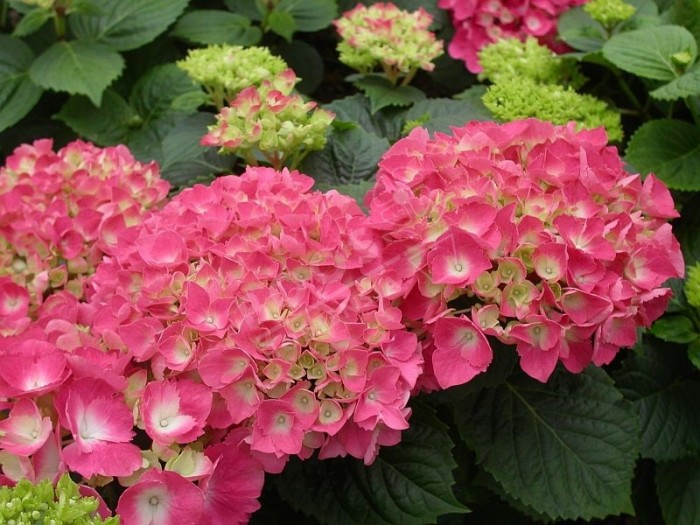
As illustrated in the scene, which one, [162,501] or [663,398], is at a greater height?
[162,501]

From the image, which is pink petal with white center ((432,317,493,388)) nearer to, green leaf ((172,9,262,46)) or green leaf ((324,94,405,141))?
green leaf ((324,94,405,141))

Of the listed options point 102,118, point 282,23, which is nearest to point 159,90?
point 102,118

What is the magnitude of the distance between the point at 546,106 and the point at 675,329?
0.57 meters

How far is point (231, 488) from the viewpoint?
1133 millimetres

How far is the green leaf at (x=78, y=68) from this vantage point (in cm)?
221

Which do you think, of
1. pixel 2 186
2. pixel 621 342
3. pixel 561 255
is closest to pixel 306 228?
pixel 561 255

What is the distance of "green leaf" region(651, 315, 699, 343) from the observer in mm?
1622

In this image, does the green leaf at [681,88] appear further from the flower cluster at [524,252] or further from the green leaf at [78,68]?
the green leaf at [78,68]

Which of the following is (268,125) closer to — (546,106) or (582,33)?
(546,106)

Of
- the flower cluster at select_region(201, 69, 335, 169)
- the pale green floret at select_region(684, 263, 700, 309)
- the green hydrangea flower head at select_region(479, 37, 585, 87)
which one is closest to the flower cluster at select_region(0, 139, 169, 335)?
the flower cluster at select_region(201, 69, 335, 169)

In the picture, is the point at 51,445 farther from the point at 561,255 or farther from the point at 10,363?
the point at 561,255

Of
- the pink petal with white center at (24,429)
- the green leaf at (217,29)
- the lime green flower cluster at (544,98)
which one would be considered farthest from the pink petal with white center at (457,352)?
the green leaf at (217,29)

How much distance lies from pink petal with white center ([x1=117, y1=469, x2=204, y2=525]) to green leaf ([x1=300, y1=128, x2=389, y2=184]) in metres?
0.84

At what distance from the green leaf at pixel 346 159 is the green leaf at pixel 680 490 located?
88cm
